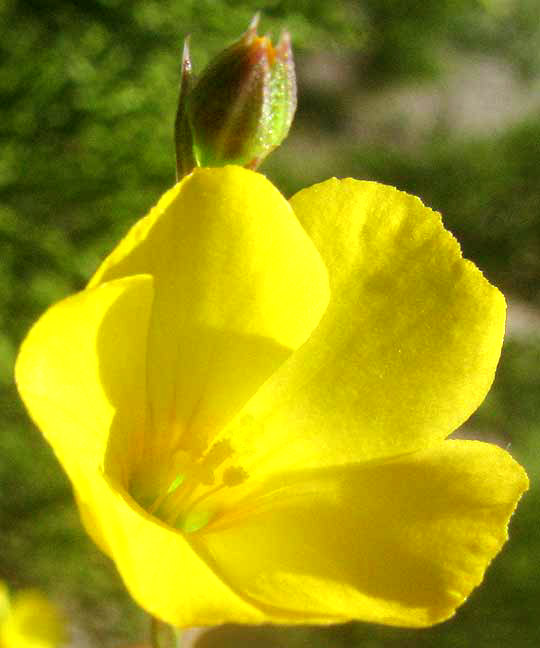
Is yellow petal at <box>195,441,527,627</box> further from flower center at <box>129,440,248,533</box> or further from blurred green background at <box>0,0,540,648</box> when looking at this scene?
blurred green background at <box>0,0,540,648</box>

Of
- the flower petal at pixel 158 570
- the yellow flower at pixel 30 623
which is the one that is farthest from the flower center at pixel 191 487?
the yellow flower at pixel 30 623

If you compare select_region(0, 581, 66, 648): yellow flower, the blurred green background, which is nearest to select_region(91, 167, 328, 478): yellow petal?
the blurred green background

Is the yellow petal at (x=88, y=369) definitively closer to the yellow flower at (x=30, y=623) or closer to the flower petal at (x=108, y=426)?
the flower petal at (x=108, y=426)

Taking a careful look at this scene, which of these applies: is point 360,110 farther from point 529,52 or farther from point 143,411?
point 143,411

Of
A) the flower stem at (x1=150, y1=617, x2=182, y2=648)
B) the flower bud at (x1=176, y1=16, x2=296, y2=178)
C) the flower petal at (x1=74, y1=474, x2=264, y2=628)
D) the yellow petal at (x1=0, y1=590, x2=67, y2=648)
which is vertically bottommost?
the yellow petal at (x1=0, y1=590, x2=67, y2=648)

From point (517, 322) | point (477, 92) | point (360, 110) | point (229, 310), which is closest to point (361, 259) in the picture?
point (229, 310)

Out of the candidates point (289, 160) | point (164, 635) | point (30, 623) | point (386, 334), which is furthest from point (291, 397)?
point (289, 160)

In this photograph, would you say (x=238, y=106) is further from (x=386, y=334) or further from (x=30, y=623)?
(x=30, y=623)
